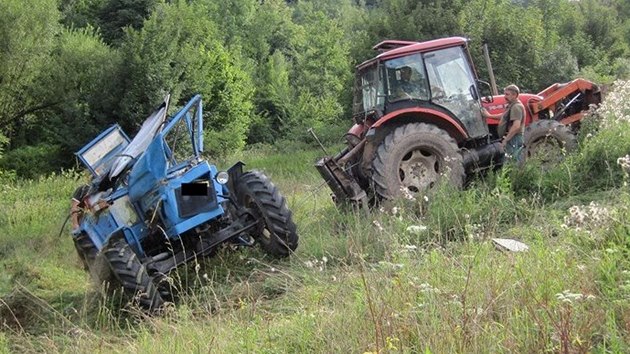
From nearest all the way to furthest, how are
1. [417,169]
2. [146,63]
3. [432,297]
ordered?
1. [432,297]
2. [417,169]
3. [146,63]

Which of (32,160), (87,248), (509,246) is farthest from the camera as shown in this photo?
(32,160)

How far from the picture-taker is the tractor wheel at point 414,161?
770 cm

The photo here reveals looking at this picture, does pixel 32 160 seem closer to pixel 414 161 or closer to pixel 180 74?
pixel 180 74

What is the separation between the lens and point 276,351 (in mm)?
3076

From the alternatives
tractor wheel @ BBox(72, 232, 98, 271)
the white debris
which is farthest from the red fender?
the white debris

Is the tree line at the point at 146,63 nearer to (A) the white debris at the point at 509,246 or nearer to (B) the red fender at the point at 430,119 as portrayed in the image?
(B) the red fender at the point at 430,119

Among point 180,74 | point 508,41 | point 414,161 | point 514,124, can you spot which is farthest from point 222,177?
point 508,41

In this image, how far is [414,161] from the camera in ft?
26.0

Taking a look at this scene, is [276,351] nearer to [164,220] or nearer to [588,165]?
[164,220]

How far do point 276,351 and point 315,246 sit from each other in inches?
131

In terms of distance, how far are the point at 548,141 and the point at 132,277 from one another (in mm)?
5647

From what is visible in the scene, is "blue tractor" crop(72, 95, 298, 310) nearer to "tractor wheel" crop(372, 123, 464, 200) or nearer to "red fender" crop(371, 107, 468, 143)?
"tractor wheel" crop(372, 123, 464, 200)

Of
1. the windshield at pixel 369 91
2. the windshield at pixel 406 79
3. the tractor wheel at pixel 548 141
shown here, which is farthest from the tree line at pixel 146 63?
the windshield at pixel 406 79

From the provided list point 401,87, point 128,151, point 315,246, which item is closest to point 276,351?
point 315,246
